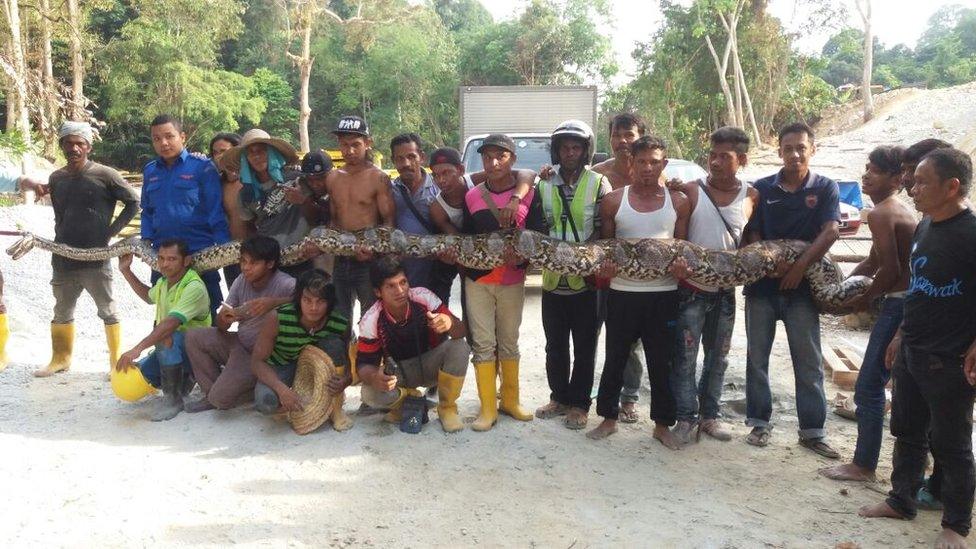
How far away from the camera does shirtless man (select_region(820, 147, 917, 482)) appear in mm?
4211

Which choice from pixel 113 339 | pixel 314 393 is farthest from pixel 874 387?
pixel 113 339

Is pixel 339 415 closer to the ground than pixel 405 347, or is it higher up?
closer to the ground

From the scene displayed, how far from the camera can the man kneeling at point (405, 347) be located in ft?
15.3

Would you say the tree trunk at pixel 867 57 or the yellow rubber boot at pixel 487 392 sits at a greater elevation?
the tree trunk at pixel 867 57

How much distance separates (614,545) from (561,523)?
1.09 ft

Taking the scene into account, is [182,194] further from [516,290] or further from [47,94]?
[47,94]

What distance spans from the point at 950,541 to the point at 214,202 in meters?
5.32

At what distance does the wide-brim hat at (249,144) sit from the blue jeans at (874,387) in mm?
4269

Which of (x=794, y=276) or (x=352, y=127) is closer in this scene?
(x=794, y=276)

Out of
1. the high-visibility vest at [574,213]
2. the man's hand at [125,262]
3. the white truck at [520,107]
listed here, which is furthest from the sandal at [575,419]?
the white truck at [520,107]

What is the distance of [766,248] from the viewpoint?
4738 mm

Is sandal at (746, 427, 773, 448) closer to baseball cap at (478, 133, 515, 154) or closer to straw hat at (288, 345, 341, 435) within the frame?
baseball cap at (478, 133, 515, 154)

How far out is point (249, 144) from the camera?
17.6ft

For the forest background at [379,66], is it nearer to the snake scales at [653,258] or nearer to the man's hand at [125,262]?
the man's hand at [125,262]
